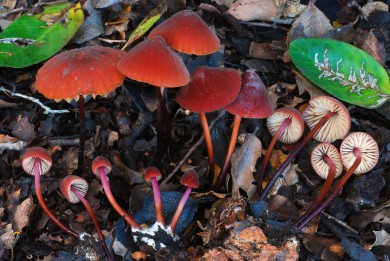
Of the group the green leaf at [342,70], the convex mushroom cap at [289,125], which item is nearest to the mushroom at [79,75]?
the convex mushroom cap at [289,125]

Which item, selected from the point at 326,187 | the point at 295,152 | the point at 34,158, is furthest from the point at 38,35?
the point at 326,187

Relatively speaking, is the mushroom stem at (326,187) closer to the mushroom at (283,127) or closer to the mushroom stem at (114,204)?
the mushroom at (283,127)

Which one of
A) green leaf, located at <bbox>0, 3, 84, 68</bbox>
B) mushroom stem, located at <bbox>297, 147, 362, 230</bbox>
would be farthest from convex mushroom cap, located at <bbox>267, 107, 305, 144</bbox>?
green leaf, located at <bbox>0, 3, 84, 68</bbox>

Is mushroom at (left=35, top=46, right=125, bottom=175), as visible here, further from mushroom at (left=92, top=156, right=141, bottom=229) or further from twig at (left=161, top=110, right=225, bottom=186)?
twig at (left=161, top=110, right=225, bottom=186)

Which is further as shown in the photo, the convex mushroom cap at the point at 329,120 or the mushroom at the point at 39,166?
the convex mushroom cap at the point at 329,120

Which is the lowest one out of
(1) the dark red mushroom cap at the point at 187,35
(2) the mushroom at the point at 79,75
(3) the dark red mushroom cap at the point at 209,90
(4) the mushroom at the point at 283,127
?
(4) the mushroom at the point at 283,127
